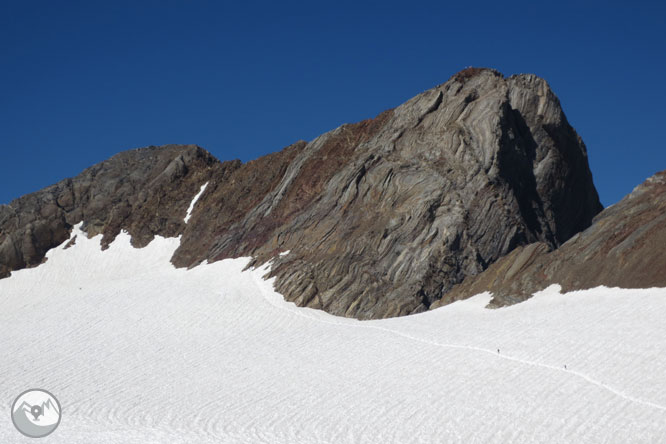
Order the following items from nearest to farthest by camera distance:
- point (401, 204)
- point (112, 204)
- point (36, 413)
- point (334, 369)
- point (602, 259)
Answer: point (36, 413), point (334, 369), point (602, 259), point (401, 204), point (112, 204)

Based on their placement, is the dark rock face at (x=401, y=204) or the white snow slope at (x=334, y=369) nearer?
the white snow slope at (x=334, y=369)

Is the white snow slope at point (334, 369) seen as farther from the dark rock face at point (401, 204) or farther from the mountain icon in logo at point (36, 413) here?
the dark rock face at point (401, 204)

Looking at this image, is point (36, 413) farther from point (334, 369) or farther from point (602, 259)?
point (602, 259)

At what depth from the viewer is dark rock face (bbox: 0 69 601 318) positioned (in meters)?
34.7

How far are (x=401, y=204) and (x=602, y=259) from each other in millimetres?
11308

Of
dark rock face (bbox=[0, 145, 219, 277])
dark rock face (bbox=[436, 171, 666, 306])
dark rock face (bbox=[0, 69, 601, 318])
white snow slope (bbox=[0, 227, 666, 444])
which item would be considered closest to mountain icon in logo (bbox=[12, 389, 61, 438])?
A: white snow slope (bbox=[0, 227, 666, 444])

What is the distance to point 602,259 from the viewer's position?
96.9 ft

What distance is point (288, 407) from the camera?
68.1ft

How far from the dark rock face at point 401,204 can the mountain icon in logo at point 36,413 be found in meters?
13.9

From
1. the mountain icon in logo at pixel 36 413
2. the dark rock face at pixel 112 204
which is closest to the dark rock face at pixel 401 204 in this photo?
the dark rock face at pixel 112 204

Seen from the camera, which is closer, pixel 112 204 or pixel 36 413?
pixel 36 413

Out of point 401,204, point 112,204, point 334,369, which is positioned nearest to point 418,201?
point 401,204

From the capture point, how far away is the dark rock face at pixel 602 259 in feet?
91.9

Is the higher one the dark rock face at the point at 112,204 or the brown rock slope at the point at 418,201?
the dark rock face at the point at 112,204
